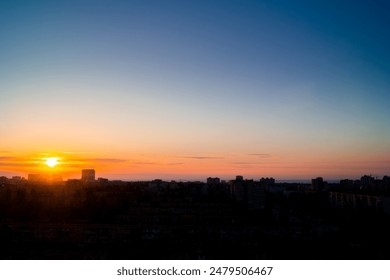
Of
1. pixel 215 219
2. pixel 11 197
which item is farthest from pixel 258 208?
pixel 11 197

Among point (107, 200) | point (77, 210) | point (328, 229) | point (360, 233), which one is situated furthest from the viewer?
point (107, 200)

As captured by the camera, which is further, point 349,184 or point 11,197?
point 349,184

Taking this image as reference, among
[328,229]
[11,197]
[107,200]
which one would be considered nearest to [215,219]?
[328,229]
